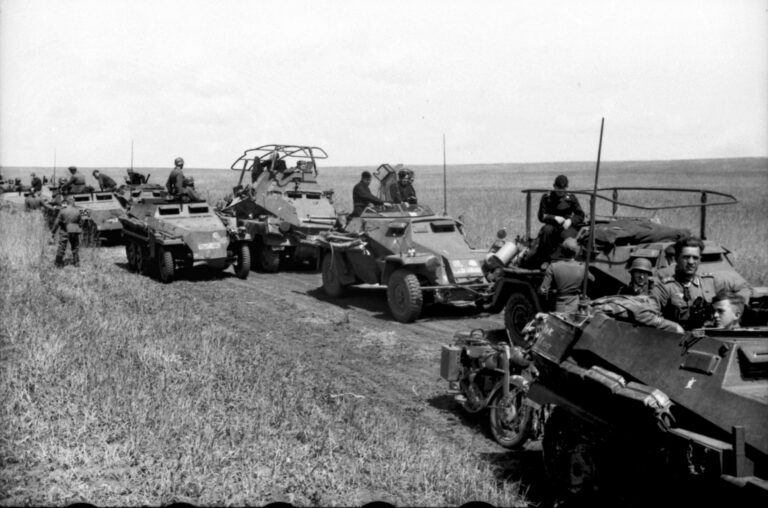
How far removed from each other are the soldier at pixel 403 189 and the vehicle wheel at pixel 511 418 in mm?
8125

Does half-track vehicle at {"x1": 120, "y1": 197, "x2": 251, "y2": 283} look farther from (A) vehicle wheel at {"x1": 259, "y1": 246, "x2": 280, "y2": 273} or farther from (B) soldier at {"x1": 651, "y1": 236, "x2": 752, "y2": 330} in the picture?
(B) soldier at {"x1": 651, "y1": 236, "x2": 752, "y2": 330}

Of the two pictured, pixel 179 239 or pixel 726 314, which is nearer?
pixel 726 314

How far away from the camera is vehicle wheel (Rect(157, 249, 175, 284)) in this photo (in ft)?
44.4

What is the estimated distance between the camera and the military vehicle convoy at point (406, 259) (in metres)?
10.6

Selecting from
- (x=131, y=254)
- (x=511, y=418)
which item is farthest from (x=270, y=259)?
(x=511, y=418)

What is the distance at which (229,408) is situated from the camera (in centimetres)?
600

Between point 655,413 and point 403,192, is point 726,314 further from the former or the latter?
point 403,192

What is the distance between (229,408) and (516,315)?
178 inches

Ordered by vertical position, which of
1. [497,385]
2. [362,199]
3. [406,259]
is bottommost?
[497,385]

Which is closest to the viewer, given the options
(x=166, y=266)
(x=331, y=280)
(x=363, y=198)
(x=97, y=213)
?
(x=331, y=280)

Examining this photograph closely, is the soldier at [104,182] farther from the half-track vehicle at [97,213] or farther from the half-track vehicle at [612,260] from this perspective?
the half-track vehicle at [612,260]

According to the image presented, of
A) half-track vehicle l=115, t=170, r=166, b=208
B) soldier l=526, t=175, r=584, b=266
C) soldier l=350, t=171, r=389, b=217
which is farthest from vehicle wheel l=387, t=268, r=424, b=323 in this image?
half-track vehicle l=115, t=170, r=166, b=208

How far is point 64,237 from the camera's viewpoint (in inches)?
563

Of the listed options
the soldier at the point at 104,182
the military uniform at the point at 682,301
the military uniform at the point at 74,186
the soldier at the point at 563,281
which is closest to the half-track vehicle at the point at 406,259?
the soldier at the point at 563,281
